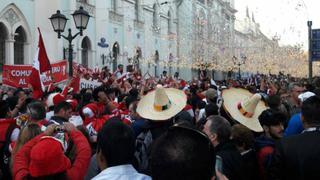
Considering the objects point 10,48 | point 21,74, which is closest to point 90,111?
point 21,74

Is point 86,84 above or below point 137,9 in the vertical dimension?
below

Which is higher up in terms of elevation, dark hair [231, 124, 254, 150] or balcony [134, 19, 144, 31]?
balcony [134, 19, 144, 31]

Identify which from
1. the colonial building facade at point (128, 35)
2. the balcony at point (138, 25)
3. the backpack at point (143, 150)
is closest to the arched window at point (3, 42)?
the colonial building facade at point (128, 35)

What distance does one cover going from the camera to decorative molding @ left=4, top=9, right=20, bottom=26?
21955 mm

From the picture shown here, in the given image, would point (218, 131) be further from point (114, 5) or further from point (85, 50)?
point (114, 5)

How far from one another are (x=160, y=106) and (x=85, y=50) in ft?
79.2

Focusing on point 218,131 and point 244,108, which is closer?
point 218,131

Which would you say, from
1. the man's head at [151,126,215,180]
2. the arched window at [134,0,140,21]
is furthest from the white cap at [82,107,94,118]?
the arched window at [134,0,140,21]

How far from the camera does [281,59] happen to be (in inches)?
2009

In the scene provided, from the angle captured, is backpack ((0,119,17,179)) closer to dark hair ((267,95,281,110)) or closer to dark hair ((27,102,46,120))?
dark hair ((27,102,46,120))

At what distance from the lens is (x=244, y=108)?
17.5 feet

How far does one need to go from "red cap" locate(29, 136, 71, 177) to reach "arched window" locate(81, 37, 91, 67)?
83.4ft

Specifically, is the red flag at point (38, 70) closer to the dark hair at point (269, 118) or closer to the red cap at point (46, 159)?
the dark hair at point (269, 118)

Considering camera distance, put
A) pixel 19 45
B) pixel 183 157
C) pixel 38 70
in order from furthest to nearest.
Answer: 1. pixel 19 45
2. pixel 38 70
3. pixel 183 157
